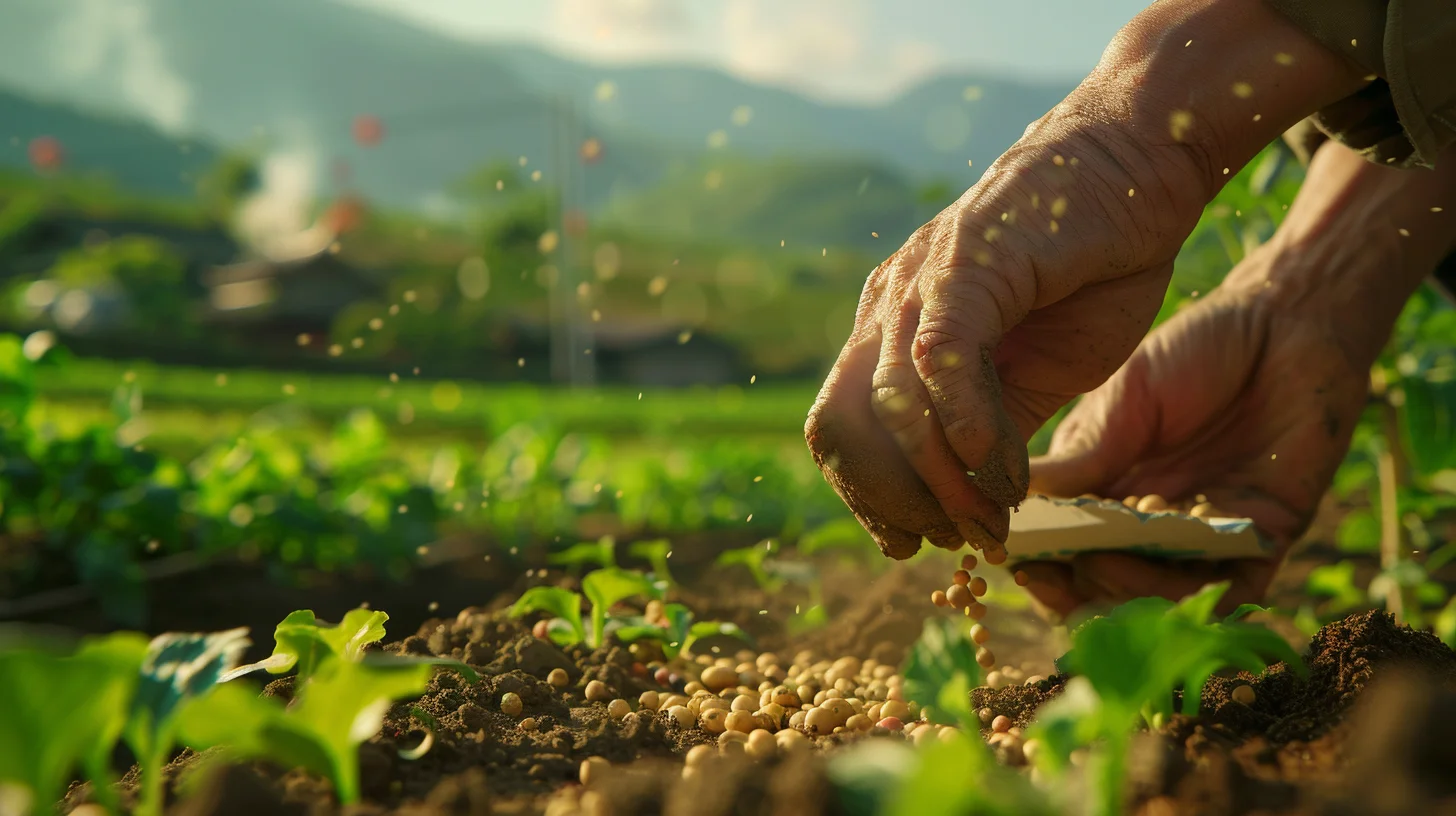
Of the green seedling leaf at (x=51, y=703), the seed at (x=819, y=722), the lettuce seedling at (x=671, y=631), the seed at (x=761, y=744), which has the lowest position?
the lettuce seedling at (x=671, y=631)

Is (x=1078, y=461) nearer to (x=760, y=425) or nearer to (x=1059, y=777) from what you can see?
(x=1059, y=777)

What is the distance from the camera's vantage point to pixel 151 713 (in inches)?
41.3

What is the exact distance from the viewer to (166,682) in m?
1.09

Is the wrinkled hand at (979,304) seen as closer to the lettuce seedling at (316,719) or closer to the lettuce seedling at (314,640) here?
the lettuce seedling at (314,640)

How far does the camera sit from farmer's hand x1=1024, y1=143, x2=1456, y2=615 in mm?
2223

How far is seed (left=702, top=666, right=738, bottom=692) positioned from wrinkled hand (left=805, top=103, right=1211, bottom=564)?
46 centimetres

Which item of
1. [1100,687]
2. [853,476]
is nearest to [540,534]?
[853,476]

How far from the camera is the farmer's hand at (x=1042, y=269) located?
1.45 metres

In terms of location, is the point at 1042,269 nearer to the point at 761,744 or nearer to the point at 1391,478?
the point at 761,744

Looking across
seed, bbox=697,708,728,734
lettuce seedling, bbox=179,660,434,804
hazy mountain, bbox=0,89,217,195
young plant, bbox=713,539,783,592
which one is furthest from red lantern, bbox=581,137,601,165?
hazy mountain, bbox=0,89,217,195

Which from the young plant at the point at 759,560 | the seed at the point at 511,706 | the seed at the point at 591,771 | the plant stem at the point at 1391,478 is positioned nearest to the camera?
the seed at the point at 591,771

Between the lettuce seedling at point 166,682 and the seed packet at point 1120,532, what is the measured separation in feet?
4.29

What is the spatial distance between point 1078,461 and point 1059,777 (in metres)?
1.52

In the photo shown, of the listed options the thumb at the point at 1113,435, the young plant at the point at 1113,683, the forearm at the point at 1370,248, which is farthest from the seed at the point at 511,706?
the forearm at the point at 1370,248
